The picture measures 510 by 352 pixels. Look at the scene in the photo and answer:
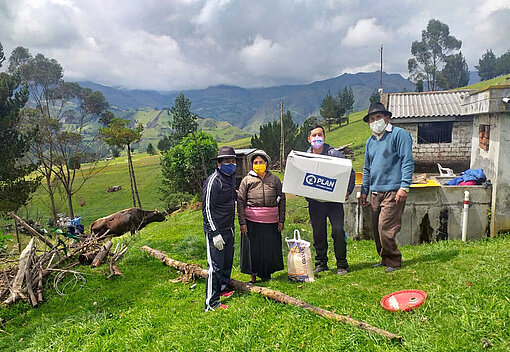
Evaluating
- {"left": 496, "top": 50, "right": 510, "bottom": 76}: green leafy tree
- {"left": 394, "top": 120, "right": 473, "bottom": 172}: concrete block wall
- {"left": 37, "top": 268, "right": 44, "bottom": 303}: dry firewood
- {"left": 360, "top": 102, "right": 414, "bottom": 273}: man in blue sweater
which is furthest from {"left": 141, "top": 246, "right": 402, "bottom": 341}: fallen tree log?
{"left": 496, "top": 50, "right": 510, "bottom": 76}: green leafy tree

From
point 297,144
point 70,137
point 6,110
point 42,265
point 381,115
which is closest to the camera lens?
point 381,115

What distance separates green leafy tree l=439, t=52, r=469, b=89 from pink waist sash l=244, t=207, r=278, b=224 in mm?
90427

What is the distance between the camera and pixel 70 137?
2891 cm

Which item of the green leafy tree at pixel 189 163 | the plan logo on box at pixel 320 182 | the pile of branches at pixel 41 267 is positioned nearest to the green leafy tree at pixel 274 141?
the green leafy tree at pixel 189 163

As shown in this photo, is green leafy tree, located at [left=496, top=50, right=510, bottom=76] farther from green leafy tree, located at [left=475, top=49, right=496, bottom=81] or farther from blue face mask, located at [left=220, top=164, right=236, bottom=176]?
blue face mask, located at [left=220, top=164, right=236, bottom=176]

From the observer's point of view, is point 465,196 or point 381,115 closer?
point 381,115

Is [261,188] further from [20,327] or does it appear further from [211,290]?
[20,327]

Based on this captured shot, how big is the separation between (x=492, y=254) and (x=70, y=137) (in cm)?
3141

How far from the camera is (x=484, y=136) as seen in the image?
25.6 ft

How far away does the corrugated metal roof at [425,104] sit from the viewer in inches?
687

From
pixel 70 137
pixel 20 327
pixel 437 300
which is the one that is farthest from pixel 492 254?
pixel 70 137

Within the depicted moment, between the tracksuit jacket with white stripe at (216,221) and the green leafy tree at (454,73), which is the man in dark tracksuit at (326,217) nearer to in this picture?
the tracksuit jacket with white stripe at (216,221)

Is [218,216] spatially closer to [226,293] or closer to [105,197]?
[226,293]

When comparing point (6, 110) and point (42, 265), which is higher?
point (6, 110)
